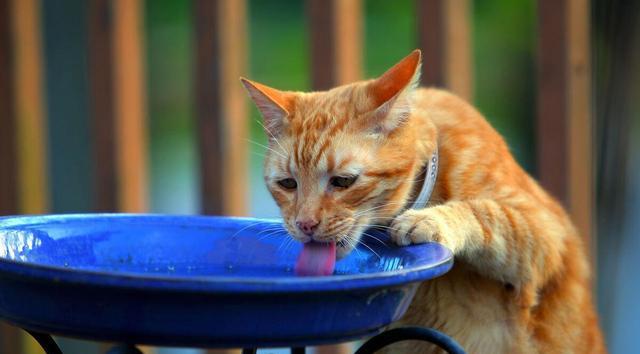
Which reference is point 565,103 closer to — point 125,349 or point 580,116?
point 580,116

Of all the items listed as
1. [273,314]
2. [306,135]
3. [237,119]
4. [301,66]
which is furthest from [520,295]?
[301,66]

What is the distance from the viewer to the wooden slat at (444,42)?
107 inches

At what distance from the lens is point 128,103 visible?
10.2 feet

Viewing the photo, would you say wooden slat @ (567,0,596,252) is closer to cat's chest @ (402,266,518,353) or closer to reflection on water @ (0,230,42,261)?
cat's chest @ (402,266,518,353)

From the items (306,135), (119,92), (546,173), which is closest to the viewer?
(306,135)

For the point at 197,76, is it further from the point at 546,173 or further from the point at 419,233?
the point at 419,233

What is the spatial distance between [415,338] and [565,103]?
1380 mm

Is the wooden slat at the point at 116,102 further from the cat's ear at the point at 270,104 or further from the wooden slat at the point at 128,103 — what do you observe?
the cat's ear at the point at 270,104

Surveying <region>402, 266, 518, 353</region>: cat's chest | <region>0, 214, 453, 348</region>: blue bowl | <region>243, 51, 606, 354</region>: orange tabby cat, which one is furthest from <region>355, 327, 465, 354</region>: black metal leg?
<region>402, 266, 518, 353</region>: cat's chest

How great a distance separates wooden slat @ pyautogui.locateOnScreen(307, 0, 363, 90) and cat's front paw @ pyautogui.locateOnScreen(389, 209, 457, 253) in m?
0.97

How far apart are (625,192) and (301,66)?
192 cm

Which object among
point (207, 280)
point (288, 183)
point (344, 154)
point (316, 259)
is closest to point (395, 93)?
point (344, 154)

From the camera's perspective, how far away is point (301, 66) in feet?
15.1

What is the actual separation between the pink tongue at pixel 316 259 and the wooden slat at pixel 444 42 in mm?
1017
